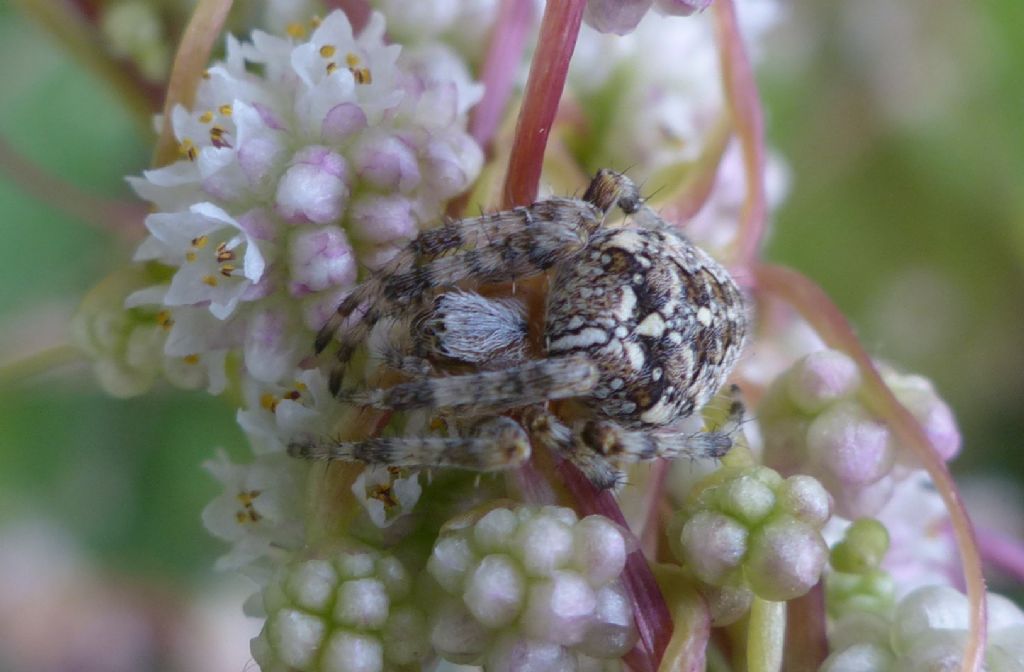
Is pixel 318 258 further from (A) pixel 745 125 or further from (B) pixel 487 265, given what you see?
(A) pixel 745 125

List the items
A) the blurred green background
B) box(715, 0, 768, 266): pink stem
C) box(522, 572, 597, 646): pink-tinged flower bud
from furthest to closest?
the blurred green background → box(715, 0, 768, 266): pink stem → box(522, 572, 597, 646): pink-tinged flower bud

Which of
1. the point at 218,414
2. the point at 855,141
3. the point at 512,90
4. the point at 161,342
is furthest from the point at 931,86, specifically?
the point at 161,342

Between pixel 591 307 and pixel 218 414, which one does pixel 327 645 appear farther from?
pixel 218 414

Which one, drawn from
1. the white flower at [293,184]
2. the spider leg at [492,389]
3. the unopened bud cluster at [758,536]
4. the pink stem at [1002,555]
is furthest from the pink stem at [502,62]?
the pink stem at [1002,555]

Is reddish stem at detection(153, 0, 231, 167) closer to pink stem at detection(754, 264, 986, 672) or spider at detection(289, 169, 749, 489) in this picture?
spider at detection(289, 169, 749, 489)

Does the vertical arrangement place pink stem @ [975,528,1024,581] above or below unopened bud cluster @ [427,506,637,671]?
below

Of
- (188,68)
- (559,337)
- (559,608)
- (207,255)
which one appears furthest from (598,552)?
(188,68)

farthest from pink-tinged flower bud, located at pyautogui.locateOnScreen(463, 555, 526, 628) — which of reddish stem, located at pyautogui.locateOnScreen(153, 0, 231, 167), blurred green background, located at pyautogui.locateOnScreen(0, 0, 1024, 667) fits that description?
blurred green background, located at pyautogui.locateOnScreen(0, 0, 1024, 667)
